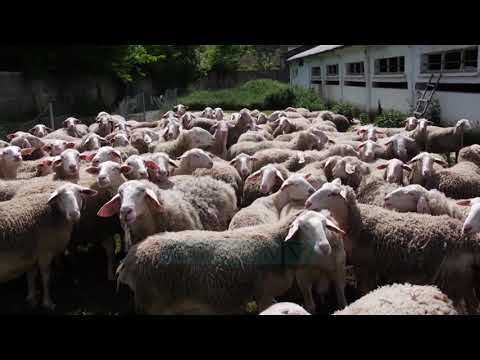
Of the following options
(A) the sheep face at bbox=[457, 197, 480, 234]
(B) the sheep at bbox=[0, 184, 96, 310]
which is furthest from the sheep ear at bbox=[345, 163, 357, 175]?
(B) the sheep at bbox=[0, 184, 96, 310]

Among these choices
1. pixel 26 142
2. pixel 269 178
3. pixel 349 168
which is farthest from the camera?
pixel 26 142

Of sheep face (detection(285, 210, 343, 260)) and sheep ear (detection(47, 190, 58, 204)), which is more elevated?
sheep ear (detection(47, 190, 58, 204))

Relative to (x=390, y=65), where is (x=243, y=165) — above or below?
below

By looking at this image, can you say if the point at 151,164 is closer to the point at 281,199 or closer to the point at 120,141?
the point at 281,199

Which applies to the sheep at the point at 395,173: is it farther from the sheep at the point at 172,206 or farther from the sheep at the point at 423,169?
the sheep at the point at 172,206

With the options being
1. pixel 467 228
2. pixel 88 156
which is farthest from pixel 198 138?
pixel 467 228

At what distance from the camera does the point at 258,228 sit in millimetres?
4672

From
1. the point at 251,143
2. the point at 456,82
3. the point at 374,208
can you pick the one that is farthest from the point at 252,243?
the point at 456,82

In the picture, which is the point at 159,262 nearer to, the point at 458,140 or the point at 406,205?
the point at 406,205

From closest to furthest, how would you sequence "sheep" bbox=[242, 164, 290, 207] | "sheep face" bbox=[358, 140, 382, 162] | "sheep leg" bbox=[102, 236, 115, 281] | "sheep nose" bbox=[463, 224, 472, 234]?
1. "sheep nose" bbox=[463, 224, 472, 234]
2. "sheep leg" bbox=[102, 236, 115, 281]
3. "sheep" bbox=[242, 164, 290, 207]
4. "sheep face" bbox=[358, 140, 382, 162]

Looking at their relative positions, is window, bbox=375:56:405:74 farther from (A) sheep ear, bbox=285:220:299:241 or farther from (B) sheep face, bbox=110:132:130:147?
(A) sheep ear, bbox=285:220:299:241

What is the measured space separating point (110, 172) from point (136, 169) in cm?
35

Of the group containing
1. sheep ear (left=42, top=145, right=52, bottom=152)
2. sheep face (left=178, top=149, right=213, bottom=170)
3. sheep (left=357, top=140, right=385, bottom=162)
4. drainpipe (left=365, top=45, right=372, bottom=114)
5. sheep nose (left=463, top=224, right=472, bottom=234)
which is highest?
drainpipe (left=365, top=45, right=372, bottom=114)

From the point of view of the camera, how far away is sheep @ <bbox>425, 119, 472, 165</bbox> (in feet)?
33.9
